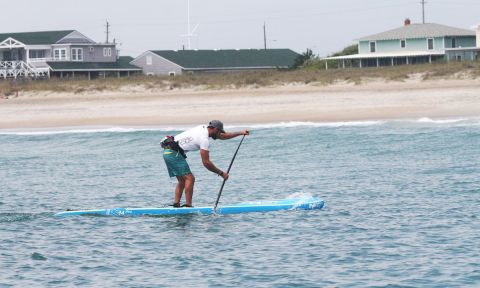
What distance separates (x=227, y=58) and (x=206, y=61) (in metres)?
2.28

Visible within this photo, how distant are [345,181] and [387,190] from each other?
5.62 ft

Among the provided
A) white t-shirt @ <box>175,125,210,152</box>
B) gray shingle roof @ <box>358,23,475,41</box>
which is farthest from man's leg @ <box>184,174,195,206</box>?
gray shingle roof @ <box>358,23,475,41</box>

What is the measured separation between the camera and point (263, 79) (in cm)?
4850

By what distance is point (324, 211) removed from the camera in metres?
17.1

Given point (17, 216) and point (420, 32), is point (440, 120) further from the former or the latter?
point (420, 32)

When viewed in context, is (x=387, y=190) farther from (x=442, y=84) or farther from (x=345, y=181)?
(x=442, y=84)

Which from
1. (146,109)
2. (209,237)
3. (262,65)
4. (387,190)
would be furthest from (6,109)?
(262,65)

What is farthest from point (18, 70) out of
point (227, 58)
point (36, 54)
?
point (227, 58)

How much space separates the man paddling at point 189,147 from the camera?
52.5 ft

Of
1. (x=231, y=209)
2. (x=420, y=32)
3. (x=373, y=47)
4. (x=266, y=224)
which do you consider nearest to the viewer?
(x=266, y=224)

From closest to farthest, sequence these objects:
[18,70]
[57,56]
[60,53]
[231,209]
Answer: [231,209] → [18,70] → [60,53] → [57,56]

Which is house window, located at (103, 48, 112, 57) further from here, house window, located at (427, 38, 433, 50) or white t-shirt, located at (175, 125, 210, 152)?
white t-shirt, located at (175, 125, 210, 152)

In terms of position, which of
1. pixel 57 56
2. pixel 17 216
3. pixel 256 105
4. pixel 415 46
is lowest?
pixel 17 216

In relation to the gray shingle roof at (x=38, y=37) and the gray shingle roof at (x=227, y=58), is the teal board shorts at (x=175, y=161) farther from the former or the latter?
the gray shingle roof at (x=38, y=37)
